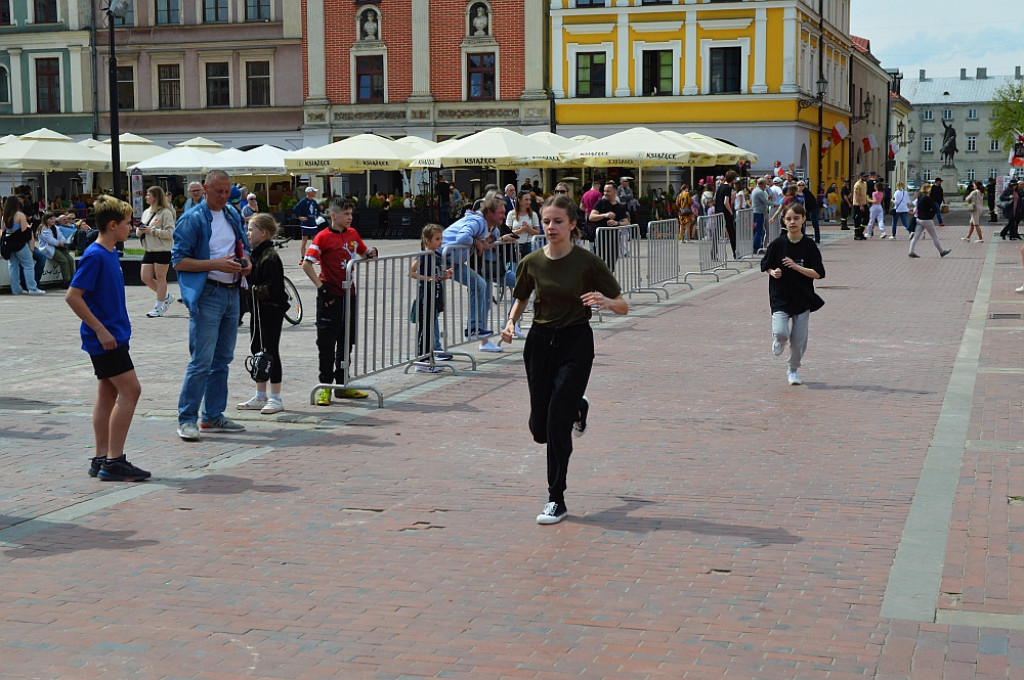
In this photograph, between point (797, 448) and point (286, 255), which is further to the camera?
point (286, 255)

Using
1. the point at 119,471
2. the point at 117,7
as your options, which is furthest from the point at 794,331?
the point at 117,7

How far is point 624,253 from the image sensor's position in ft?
60.5

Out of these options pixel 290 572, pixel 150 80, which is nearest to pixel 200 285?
pixel 290 572

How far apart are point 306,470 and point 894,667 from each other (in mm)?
4367

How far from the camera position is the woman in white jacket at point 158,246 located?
17359mm

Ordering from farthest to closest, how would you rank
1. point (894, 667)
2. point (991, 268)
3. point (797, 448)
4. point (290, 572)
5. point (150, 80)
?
point (150, 80)
point (991, 268)
point (797, 448)
point (290, 572)
point (894, 667)

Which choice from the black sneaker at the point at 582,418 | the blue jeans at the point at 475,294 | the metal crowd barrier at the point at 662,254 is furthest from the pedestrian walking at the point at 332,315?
the metal crowd barrier at the point at 662,254

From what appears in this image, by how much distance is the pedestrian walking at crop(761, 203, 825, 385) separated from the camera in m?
11.3

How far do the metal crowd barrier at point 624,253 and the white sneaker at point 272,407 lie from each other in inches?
293

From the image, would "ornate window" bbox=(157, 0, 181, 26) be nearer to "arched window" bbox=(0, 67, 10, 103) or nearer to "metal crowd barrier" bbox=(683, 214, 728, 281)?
"arched window" bbox=(0, 67, 10, 103)

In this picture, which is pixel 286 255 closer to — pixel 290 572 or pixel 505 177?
pixel 505 177

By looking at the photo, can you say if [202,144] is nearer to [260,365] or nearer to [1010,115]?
[260,365]

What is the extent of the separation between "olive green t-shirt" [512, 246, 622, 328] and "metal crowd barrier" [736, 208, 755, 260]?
20.7 m

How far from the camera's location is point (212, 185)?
8.98m
